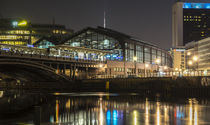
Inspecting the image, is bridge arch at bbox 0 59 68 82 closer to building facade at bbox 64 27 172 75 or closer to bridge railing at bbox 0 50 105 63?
bridge railing at bbox 0 50 105 63

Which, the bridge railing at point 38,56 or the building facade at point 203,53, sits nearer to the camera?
the bridge railing at point 38,56

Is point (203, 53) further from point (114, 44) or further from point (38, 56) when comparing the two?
point (38, 56)

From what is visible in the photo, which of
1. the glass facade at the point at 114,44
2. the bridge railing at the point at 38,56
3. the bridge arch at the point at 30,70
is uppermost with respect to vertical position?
the glass facade at the point at 114,44

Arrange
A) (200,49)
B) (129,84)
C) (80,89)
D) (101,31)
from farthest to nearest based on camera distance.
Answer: (200,49), (101,31), (80,89), (129,84)

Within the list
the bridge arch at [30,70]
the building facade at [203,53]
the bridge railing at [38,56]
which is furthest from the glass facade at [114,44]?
the building facade at [203,53]

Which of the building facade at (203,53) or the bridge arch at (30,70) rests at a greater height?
the building facade at (203,53)

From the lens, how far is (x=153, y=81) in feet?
228

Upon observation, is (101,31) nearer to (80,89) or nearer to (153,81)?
(80,89)

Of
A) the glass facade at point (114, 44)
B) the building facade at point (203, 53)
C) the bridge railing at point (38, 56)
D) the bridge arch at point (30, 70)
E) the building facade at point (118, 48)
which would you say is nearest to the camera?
the bridge railing at point (38, 56)

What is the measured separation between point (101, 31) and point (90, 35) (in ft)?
23.0

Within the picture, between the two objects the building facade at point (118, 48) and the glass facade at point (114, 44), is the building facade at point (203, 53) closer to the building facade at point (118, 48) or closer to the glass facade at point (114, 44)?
the building facade at point (118, 48)

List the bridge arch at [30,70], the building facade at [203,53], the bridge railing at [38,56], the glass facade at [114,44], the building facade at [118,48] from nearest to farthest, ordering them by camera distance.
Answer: the bridge railing at [38,56]
the bridge arch at [30,70]
the building facade at [118,48]
the glass facade at [114,44]
the building facade at [203,53]

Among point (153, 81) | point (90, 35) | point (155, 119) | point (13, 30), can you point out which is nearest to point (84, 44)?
point (90, 35)

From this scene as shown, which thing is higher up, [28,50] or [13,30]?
[13,30]
